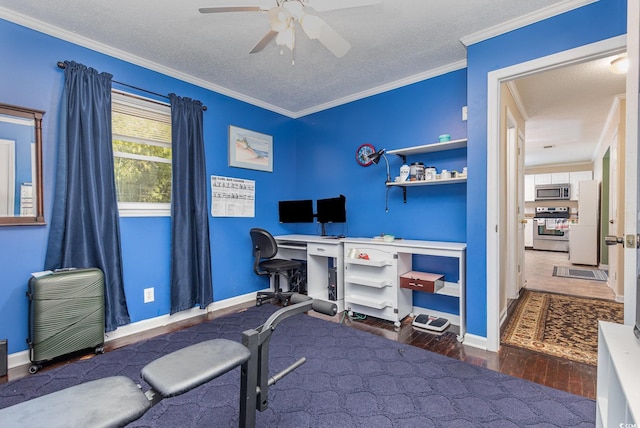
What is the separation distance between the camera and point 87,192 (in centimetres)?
242

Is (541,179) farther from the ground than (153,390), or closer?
farther from the ground

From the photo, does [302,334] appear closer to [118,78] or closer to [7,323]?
[7,323]

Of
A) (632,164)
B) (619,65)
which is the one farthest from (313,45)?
(619,65)

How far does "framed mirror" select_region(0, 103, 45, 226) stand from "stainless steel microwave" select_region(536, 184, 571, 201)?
10.1 m

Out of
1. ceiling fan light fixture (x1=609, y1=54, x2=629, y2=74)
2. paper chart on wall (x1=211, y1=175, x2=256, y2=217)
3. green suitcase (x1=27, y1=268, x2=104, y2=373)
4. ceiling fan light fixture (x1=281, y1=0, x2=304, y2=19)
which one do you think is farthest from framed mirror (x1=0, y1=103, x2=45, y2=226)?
ceiling fan light fixture (x1=609, y1=54, x2=629, y2=74)

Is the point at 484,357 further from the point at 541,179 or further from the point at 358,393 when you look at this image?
the point at 541,179

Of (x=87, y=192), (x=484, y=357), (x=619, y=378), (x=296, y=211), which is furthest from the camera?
(x=296, y=211)

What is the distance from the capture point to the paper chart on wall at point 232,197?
3.41 meters

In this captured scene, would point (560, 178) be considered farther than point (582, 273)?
Yes

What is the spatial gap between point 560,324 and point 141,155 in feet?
14.4

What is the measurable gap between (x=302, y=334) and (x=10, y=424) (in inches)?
82.2

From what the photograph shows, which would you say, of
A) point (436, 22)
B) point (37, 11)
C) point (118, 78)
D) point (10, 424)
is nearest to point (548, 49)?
point (436, 22)

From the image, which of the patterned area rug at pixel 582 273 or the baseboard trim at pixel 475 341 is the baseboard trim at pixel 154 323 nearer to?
the baseboard trim at pixel 475 341

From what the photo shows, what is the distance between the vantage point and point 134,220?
278 cm
